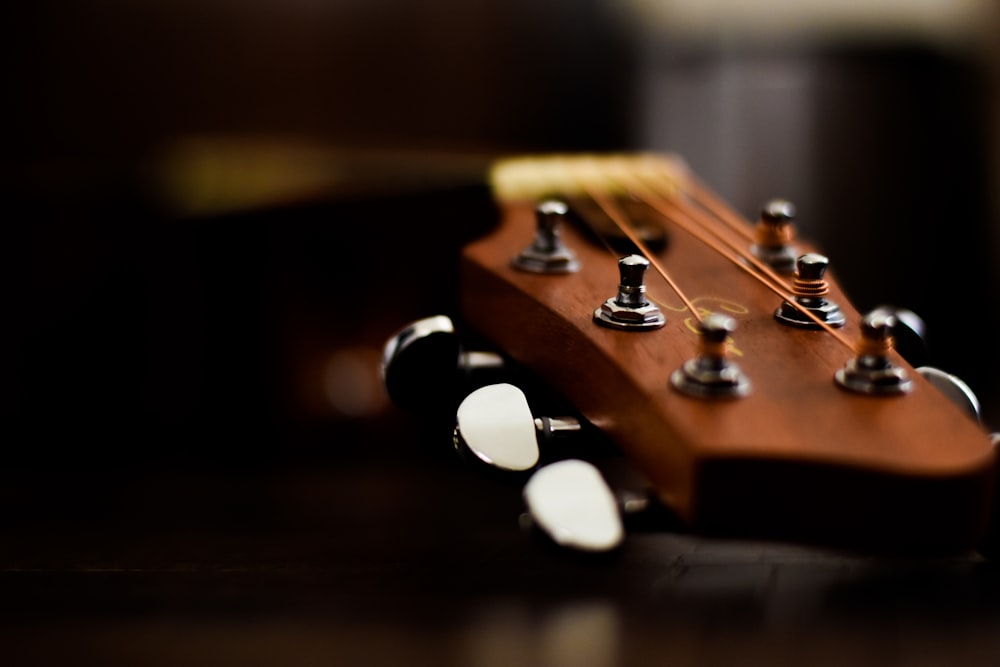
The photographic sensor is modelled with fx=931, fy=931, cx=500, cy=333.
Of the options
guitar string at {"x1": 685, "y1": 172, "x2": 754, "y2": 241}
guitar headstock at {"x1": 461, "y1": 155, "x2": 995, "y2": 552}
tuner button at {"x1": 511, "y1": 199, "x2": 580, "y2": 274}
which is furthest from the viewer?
guitar string at {"x1": 685, "y1": 172, "x2": 754, "y2": 241}

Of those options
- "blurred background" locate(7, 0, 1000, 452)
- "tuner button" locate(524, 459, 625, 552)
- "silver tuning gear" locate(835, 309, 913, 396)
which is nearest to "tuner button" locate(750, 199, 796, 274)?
"silver tuning gear" locate(835, 309, 913, 396)

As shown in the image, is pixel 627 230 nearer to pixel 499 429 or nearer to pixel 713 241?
pixel 713 241

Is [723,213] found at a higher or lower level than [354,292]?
higher

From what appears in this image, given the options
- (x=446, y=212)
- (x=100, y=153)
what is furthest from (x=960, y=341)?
(x=100, y=153)

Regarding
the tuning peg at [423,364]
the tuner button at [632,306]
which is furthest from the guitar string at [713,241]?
the tuning peg at [423,364]

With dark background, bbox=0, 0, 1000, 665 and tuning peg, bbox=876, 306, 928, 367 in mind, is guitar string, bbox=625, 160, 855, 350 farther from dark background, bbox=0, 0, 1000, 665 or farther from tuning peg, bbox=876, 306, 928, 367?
dark background, bbox=0, 0, 1000, 665

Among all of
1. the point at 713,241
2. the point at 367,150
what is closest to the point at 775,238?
the point at 713,241

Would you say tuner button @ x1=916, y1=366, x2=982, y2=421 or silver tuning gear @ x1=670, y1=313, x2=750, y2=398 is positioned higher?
silver tuning gear @ x1=670, y1=313, x2=750, y2=398
